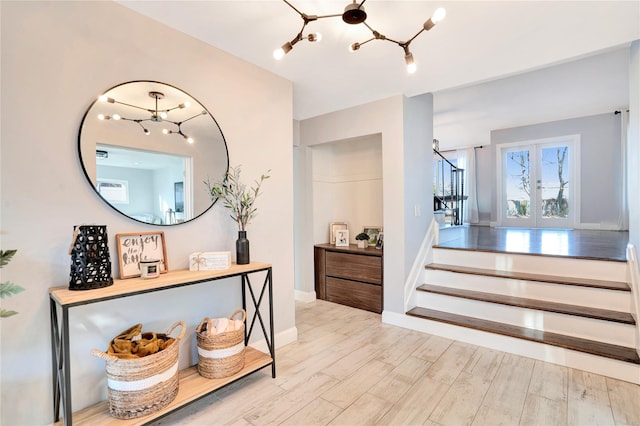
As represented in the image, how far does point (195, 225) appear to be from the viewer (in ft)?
6.82

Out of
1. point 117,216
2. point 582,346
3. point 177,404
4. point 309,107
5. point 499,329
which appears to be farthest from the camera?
point 309,107

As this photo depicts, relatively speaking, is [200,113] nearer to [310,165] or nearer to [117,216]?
[117,216]

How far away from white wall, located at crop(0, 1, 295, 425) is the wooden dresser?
6.27 feet

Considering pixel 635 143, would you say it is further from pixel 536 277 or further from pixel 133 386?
pixel 133 386

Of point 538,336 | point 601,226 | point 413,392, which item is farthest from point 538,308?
point 601,226

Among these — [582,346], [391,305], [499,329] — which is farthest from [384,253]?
[582,346]

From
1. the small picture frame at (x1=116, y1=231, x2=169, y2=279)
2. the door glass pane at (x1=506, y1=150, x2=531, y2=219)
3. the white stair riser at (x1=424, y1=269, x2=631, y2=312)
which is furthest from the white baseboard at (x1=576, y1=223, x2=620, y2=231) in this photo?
the small picture frame at (x1=116, y1=231, x2=169, y2=279)

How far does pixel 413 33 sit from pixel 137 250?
2259mm

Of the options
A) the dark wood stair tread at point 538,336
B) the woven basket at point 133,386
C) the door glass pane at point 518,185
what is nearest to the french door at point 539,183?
the door glass pane at point 518,185

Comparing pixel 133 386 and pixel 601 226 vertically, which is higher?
pixel 601 226

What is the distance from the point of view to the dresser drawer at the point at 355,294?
3488 millimetres

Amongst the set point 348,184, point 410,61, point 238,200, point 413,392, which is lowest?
point 413,392

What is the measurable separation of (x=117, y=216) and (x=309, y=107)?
7.85 feet

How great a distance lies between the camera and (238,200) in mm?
2307
